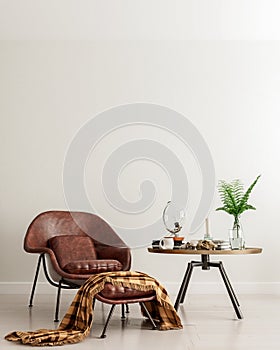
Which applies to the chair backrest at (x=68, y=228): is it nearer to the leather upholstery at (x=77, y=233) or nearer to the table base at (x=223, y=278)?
the leather upholstery at (x=77, y=233)

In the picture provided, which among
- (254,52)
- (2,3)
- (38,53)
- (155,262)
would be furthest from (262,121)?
(2,3)

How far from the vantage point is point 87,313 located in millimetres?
4230

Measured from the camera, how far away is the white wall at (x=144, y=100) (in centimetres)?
635

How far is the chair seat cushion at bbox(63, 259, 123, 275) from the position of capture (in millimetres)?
4824

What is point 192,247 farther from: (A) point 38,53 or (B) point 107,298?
(A) point 38,53

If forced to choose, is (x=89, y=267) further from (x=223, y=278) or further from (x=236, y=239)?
(x=236, y=239)

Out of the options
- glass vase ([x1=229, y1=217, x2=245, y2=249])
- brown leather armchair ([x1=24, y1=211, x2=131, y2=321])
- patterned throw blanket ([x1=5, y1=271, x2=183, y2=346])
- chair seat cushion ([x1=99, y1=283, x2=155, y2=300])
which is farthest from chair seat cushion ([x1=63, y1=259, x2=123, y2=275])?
glass vase ([x1=229, y1=217, x2=245, y2=249])

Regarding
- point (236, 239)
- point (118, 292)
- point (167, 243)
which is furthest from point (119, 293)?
point (236, 239)

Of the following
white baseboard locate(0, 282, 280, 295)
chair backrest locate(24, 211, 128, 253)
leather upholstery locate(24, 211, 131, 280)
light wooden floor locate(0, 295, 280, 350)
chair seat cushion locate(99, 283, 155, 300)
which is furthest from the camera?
white baseboard locate(0, 282, 280, 295)

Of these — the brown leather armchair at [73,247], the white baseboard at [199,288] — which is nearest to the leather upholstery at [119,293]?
the brown leather armchair at [73,247]

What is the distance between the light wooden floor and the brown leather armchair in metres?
0.31

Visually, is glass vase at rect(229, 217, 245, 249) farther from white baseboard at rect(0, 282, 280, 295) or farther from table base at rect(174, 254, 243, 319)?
white baseboard at rect(0, 282, 280, 295)

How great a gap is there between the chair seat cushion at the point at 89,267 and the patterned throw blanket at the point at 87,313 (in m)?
0.47

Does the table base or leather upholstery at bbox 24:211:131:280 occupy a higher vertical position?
leather upholstery at bbox 24:211:131:280
